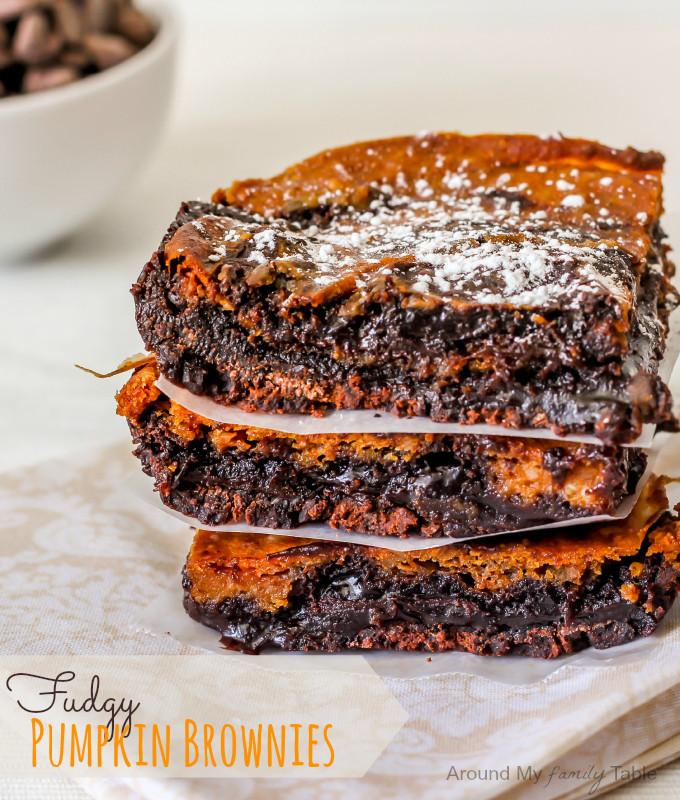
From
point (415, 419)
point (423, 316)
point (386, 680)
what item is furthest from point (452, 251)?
point (386, 680)

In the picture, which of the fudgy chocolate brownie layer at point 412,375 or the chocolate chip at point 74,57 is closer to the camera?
the fudgy chocolate brownie layer at point 412,375

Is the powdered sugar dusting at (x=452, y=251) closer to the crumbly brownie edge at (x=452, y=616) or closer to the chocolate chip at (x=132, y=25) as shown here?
the crumbly brownie edge at (x=452, y=616)

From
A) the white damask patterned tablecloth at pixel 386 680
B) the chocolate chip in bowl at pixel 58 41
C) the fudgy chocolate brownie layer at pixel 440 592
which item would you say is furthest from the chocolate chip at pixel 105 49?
the fudgy chocolate brownie layer at pixel 440 592

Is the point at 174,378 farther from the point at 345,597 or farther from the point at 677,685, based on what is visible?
the point at 677,685

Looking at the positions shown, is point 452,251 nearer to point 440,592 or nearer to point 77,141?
point 440,592

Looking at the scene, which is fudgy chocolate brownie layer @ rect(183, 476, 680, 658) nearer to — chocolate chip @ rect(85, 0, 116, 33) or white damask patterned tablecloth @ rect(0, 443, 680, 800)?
white damask patterned tablecloth @ rect(0, 443, 680, 800)

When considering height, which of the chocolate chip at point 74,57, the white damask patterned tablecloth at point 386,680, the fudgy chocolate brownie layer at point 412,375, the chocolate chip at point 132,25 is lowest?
the white damask patterned tablecloth at point 386,680
